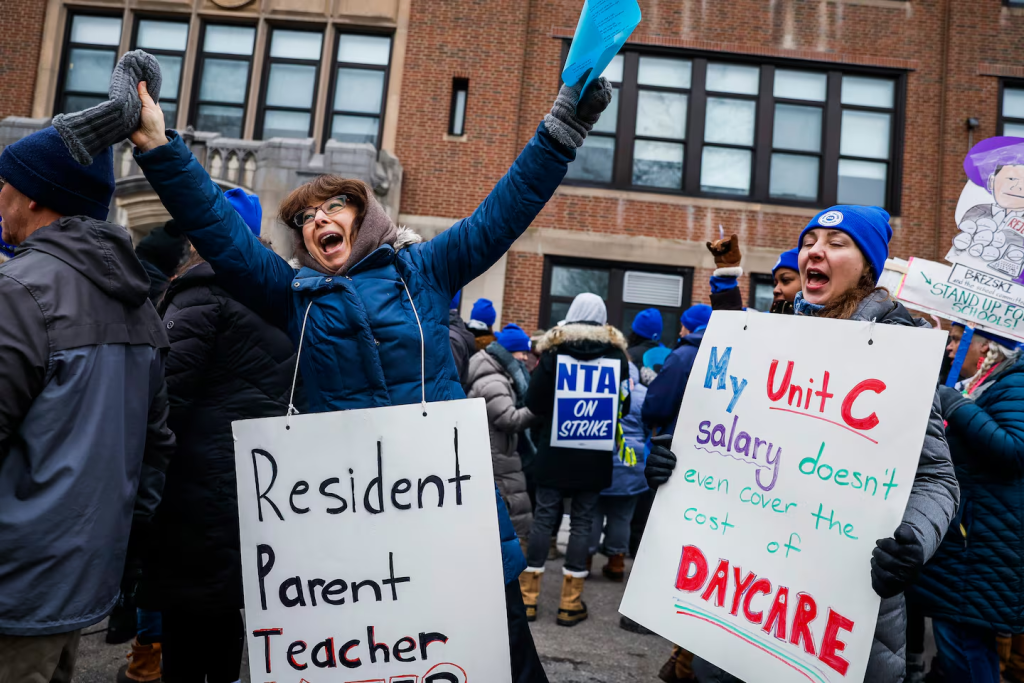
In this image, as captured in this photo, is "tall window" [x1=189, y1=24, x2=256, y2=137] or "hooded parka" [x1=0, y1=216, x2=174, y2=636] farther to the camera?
"tall window" [x1=189, y1=24, x2=256, y2=137]

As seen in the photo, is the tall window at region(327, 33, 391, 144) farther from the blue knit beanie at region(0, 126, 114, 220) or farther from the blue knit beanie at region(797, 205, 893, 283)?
the blue knit beanie at region(797, 205, 893, 283)

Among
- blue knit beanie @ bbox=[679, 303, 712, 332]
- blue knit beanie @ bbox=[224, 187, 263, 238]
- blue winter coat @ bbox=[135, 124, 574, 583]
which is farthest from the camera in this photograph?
blue knit beanie @ bbox=[679, 303, 712, 332]

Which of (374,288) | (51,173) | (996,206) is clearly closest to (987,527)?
(996,206)

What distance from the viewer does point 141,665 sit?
128 inches

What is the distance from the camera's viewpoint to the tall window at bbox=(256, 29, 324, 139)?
12133 millimetres

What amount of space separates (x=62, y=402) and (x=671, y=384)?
3392 millimetres

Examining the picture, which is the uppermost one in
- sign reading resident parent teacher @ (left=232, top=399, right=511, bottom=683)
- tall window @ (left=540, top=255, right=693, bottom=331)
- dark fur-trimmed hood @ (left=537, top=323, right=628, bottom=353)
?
tall window @ (left=540, top=255, right=693, bottom=331)

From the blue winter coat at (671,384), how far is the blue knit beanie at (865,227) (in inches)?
89.0

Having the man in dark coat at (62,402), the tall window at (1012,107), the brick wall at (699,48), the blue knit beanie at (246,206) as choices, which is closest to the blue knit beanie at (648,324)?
the blue knit beanie at (246,206)

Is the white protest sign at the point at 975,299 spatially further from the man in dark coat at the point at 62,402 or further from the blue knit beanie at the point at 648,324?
the man in dark coat at the point at 62,402

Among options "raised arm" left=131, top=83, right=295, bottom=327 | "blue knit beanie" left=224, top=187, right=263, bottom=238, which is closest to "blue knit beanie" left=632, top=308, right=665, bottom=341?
"blue knit beanie" left=224, top=187, right=263, bottom=238

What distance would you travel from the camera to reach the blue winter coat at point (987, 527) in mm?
2758

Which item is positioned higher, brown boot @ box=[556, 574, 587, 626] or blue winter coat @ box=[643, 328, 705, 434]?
blue winter coat @ box=[643, 328, 705, 434]

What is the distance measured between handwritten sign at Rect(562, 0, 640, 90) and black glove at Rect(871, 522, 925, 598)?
1345 mm
